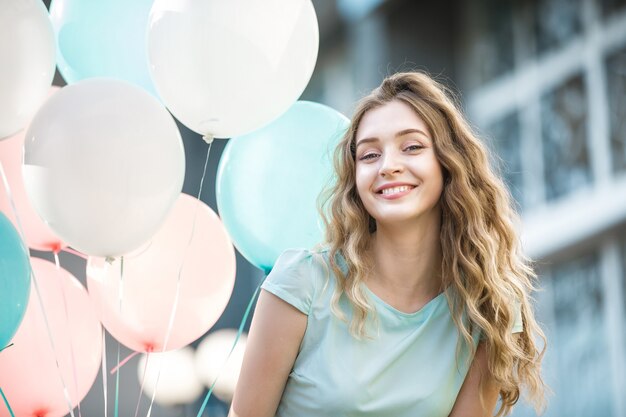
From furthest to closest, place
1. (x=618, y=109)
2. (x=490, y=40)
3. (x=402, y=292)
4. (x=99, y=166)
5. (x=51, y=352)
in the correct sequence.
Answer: (x=490, y=40) < (x=618, y=109) < (x=51, y=352) < (x=402, y=292) < (x=99, y=166)

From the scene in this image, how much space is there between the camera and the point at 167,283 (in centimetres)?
188

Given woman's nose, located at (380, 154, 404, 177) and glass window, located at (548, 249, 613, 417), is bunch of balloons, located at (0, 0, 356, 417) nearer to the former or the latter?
woman's nose, located at (380, 154, 404, 177)

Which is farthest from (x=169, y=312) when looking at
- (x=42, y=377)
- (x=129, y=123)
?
(x=129, y=123)

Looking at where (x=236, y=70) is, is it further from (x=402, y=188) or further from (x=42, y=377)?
(x=42, y=377)

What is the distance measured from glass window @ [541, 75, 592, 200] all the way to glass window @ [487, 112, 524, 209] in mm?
169

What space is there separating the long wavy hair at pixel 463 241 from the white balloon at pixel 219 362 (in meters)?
3.23

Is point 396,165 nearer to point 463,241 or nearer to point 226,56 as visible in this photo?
point 463,241

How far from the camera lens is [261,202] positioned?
1.88 metres

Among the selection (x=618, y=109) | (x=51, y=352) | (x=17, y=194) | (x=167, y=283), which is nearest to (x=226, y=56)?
(x=167, y=283)

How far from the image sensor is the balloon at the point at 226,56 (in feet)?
5.26

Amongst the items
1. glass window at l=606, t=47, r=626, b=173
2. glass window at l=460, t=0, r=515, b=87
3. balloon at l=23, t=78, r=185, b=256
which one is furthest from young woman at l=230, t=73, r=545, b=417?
glass window at l=460, t=0, r=515, b=87

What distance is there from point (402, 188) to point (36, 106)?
2.30ft

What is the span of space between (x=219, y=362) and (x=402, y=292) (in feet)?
11.4

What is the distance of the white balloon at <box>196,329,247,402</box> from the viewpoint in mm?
5020
